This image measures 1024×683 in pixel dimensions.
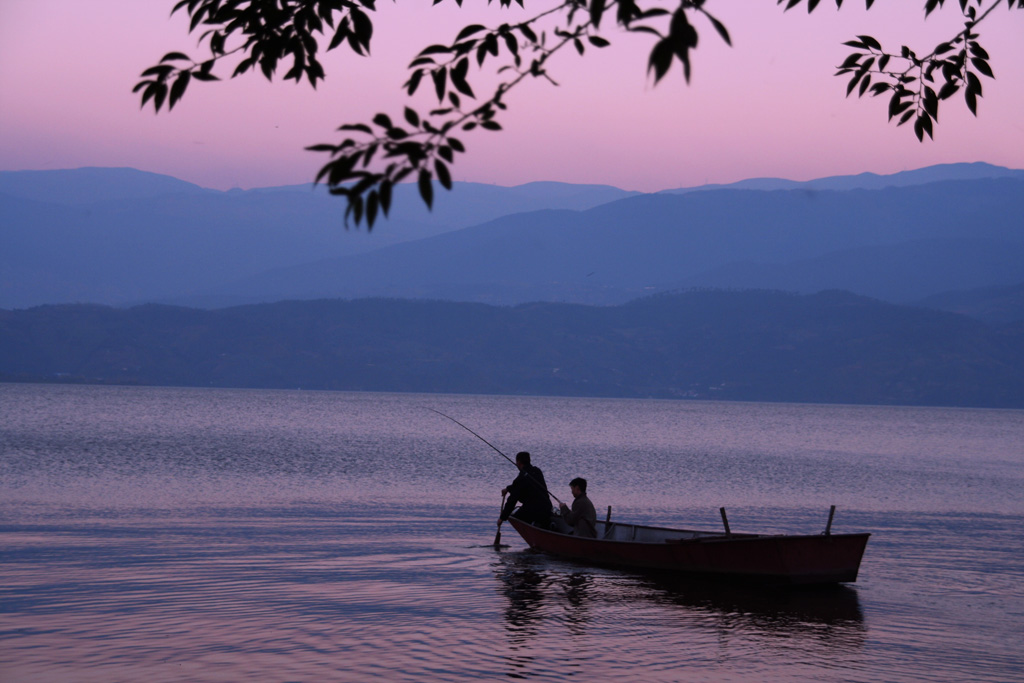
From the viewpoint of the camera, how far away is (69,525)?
25.1 metres

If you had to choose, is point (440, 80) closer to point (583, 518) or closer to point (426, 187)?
point (426, 187)

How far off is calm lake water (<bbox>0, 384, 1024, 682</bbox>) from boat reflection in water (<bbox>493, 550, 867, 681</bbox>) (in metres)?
0.06

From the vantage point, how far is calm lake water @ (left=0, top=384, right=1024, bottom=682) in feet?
→ 40.6

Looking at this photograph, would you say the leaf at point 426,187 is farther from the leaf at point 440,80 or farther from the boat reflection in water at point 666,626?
the boat reflection in water at point 666,626

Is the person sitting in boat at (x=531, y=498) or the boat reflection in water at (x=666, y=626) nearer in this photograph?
the boat reflection in water at (x=666, y=626)

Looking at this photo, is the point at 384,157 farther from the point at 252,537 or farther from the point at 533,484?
the point at 252,537

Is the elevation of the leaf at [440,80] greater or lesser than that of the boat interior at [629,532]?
greater

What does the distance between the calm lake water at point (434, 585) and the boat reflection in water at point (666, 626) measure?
6cm

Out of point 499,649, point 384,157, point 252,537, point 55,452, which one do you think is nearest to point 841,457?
point 55,452

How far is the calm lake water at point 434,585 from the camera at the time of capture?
40.6ft

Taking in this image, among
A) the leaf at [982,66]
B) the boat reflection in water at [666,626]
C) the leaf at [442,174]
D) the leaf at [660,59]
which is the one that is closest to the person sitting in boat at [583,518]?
the boat reflection in water at [666,626]

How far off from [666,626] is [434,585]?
15.6 ft

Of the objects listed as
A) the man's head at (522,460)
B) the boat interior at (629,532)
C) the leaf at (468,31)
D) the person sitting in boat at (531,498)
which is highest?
the leaf at (468,31)

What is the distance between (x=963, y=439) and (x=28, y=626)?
10290cm
